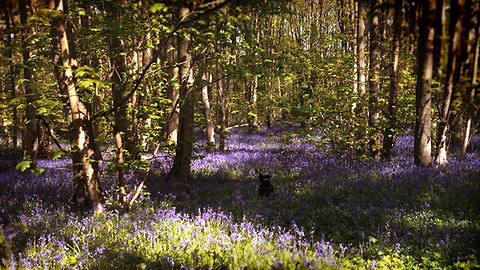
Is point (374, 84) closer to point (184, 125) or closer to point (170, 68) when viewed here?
point (184, 125)

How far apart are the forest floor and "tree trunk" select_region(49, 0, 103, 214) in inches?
11.9

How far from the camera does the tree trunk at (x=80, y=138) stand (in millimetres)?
4504

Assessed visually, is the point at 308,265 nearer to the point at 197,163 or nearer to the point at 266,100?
the point at 197,163

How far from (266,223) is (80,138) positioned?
3478 millimetres

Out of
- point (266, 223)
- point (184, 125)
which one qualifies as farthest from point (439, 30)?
point (184, 125)

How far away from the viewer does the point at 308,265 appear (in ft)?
10.8

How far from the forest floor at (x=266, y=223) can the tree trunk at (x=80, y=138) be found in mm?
301

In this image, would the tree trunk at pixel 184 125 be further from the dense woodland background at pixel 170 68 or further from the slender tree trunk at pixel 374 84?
the slender tree trunk at pixel 374 84

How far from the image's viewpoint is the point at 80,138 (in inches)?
188

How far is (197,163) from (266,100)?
12689 mm

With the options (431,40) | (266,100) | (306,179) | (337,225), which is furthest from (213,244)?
(266,100)

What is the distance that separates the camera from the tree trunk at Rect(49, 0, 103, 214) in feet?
14.8

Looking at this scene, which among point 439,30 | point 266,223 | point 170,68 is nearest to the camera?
point 439,30

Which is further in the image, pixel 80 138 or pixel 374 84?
pixel 374 84
